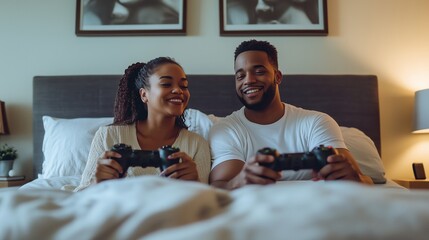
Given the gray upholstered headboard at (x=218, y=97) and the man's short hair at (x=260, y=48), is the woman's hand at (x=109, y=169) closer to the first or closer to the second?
the man's short hair at (x=260, y=48)

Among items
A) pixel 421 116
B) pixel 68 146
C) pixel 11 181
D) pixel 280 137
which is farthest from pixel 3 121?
pixel 421 116

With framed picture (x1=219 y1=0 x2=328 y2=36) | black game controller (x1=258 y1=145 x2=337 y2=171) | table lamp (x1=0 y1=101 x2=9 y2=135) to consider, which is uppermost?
framed picture (x1=219 y1=0 x2=328 y2=36)

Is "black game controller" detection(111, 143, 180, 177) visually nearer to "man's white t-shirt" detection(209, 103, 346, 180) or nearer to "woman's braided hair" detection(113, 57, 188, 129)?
"man's white t-shirt" detection(209, 103, 346, 180)

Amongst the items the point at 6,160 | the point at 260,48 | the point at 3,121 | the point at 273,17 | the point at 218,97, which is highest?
the point at 273,17

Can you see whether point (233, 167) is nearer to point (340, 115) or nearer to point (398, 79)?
point (340, 115)

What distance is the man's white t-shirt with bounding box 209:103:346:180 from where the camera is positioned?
1.45 meters

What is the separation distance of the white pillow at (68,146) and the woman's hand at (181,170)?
32.0 inches

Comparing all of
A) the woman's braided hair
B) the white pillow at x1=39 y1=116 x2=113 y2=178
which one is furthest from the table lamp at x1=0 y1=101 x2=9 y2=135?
the woman's braided hair

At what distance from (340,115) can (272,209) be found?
6.43 feet

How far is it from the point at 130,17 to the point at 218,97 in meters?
0.75

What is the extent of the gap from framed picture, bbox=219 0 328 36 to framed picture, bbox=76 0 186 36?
0.28 metres

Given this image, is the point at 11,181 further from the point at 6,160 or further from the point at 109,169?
the point at 109,169

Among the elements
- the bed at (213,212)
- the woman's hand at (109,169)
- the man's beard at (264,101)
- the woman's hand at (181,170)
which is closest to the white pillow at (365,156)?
the man's beard at (264,101)

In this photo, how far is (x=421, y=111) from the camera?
2281mm
